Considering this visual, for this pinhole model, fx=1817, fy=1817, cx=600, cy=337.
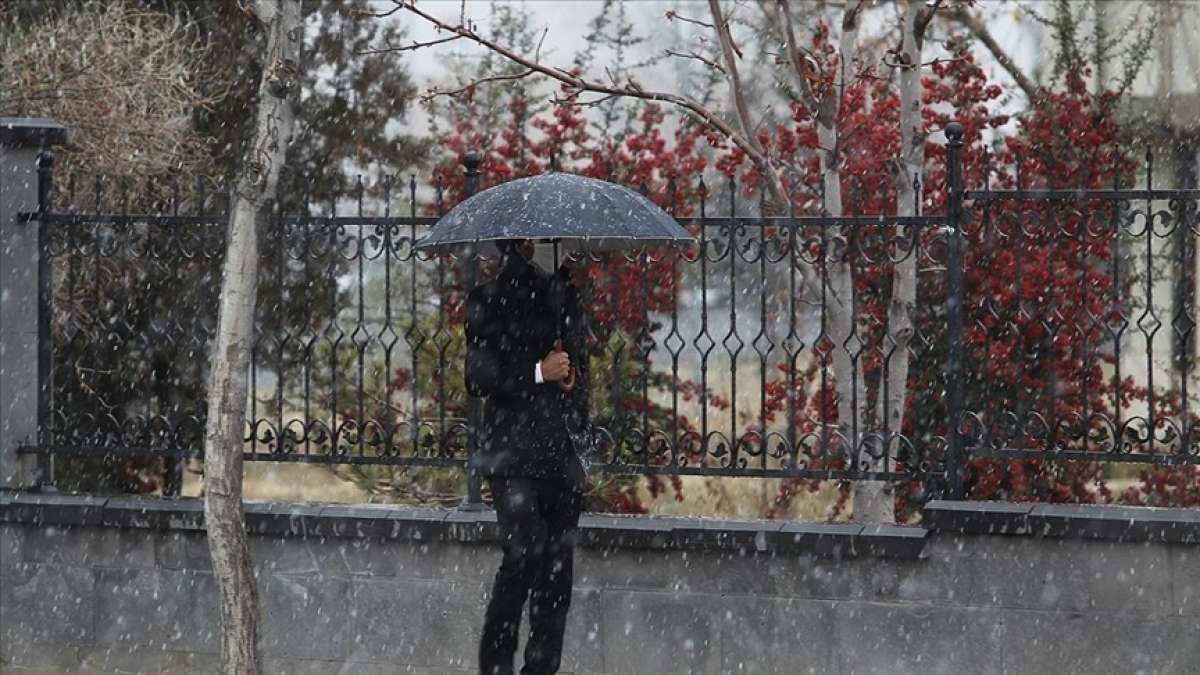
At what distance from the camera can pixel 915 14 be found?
29.2 ft

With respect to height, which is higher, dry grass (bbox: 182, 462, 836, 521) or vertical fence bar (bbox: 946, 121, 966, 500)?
vertical fence bar (bbox: 946, 121, 966, 500)

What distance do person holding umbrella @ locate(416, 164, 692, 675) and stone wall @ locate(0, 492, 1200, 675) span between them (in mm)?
871

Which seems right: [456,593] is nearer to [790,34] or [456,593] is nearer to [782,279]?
[790,34]

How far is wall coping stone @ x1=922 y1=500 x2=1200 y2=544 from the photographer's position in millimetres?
6543

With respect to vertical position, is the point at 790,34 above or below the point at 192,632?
above

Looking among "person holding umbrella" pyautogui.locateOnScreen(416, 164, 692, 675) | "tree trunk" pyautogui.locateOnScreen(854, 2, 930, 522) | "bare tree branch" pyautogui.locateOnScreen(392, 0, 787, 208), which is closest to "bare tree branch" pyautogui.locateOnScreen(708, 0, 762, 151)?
"bare tree branch" pyautogui.locateOnScreen(392, 0, 787, 208)

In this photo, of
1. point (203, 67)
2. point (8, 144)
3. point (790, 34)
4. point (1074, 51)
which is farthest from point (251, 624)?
point (1074, 51)

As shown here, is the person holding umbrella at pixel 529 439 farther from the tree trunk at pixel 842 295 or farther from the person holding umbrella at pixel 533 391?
the tree trunk at pixel 842 295

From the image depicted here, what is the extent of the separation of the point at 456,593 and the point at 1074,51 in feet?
25.6

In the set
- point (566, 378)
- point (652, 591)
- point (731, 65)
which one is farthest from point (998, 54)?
point (566, 378)

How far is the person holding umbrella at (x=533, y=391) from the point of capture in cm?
619

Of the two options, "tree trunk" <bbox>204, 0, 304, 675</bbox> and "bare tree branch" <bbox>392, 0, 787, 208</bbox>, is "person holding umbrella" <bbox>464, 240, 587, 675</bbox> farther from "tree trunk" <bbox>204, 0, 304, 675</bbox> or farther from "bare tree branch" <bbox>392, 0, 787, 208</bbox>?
"bare tree branch" <bbox>392, 0, 787, 208</bbox>

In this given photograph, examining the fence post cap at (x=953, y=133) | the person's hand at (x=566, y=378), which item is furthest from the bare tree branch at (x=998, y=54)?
the person's hand at (x=566, y=378)

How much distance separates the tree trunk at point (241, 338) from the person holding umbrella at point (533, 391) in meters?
Answer: 0.62
